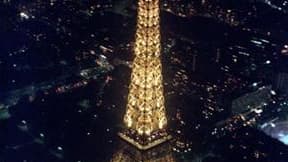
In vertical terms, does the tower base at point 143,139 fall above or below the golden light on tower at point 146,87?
below

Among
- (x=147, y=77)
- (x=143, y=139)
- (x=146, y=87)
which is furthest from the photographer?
(x=143, y=139)

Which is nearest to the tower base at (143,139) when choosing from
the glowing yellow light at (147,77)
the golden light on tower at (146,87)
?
the golden light on tower at (146,87)

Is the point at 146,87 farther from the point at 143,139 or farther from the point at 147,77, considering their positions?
the point at 143,139

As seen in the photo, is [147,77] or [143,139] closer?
[147,77]

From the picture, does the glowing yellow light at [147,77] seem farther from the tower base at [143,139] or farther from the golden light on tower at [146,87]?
the tower base at [143,139]

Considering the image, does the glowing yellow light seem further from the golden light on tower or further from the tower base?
the tower base

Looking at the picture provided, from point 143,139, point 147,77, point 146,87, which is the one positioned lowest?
point 143,139

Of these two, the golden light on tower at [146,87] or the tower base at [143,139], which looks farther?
the tower base at [143,139]

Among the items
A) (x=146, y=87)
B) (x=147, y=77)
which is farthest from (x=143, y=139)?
(x=147, y=77)
